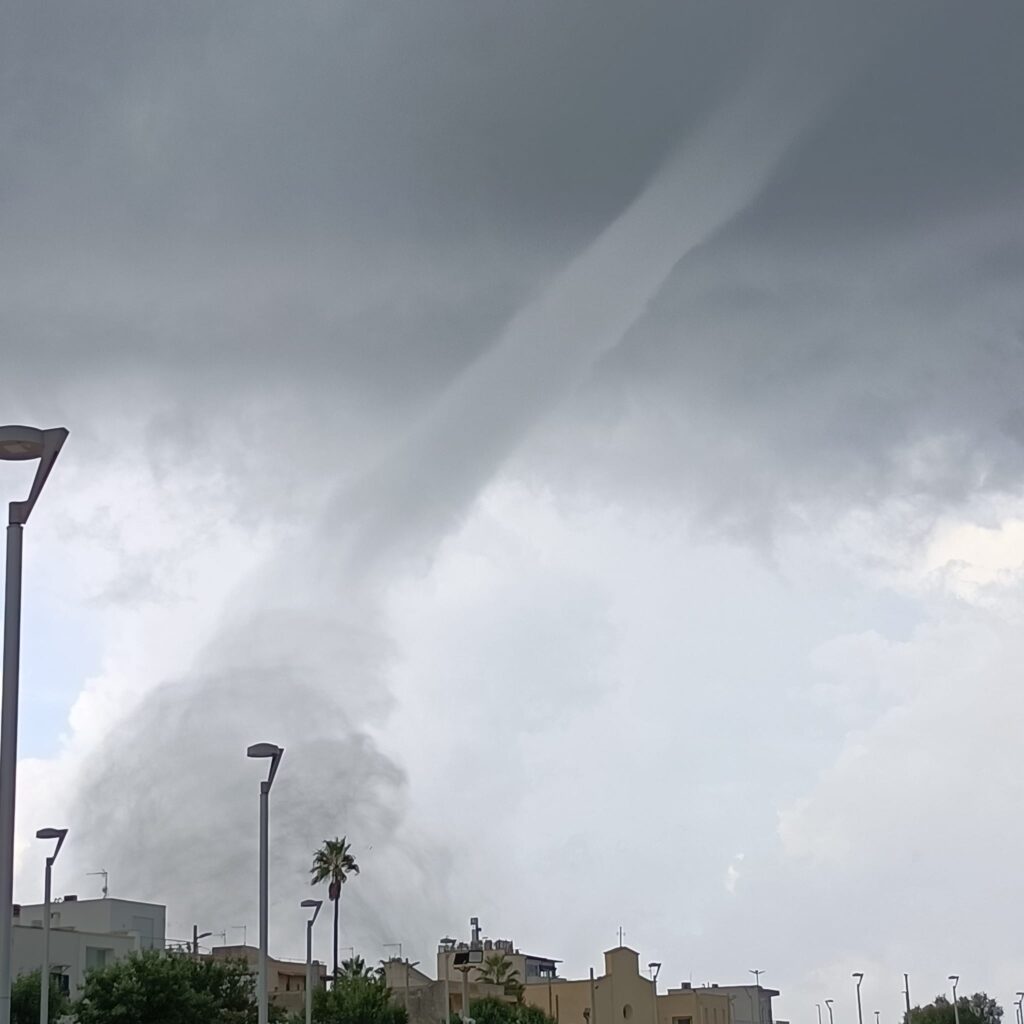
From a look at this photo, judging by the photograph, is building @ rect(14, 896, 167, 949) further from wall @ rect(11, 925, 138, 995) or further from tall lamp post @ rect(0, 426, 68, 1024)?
tall lamp post @ rect(0, 426, 68, 1024)

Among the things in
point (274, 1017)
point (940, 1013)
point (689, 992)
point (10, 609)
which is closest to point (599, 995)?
point (689, 992)

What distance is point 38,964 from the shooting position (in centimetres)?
9481

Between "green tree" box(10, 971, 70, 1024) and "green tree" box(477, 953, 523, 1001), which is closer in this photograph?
"green tree" box(10, 971, 70, 1024)

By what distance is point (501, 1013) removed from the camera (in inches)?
4547

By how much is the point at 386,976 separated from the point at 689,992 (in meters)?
28.8

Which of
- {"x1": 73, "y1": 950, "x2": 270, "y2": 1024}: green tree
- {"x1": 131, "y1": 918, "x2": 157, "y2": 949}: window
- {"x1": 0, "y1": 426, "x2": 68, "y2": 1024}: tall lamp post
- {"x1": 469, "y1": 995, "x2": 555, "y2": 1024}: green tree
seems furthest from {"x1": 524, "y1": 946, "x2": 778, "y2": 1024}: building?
{"x1": 0, "y1": 426, "x2": 68, "y2": 1024}: tall lamp post

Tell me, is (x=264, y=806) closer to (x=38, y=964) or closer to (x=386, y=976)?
(x=38, y=964)

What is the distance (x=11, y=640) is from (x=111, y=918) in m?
105

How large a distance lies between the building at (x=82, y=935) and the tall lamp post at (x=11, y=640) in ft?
191

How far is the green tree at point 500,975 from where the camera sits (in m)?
130

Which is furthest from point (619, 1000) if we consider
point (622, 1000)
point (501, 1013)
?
point (501, 1013)

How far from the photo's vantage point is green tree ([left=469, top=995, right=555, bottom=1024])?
4461 inches

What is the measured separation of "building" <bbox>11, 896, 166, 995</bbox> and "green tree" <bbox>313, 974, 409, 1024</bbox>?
11.2m

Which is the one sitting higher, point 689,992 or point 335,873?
point 335,873
